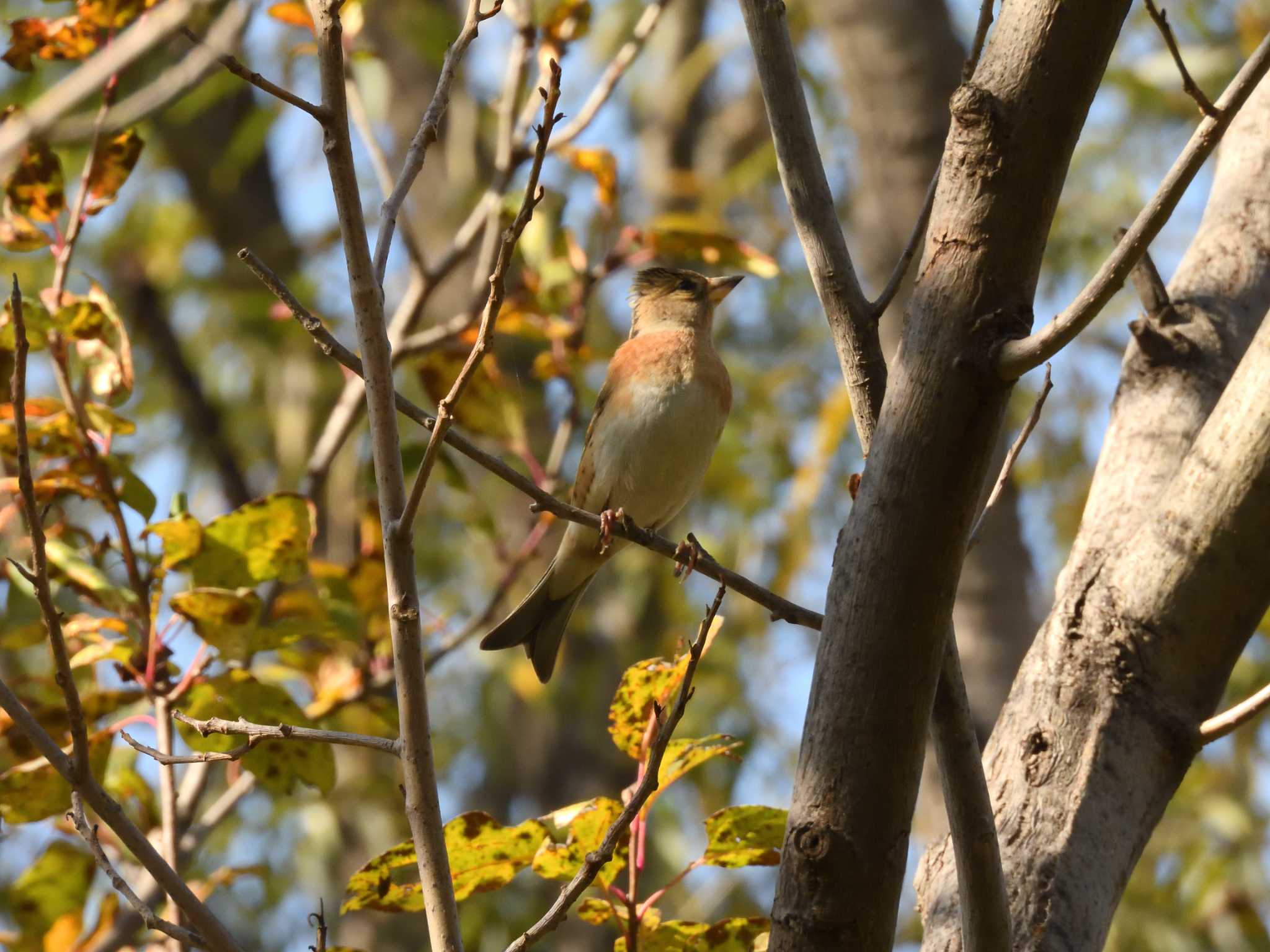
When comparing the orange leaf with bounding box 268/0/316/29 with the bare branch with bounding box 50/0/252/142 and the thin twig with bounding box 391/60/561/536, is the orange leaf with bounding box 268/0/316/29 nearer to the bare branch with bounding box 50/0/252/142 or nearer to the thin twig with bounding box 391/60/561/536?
the bare branch with bounding box 50/0/252/142

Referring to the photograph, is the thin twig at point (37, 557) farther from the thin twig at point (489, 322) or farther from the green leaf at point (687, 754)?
the green leaf at point (687, 754)

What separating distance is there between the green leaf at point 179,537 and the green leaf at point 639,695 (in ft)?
3.46

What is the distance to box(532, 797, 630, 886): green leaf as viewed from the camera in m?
2.33

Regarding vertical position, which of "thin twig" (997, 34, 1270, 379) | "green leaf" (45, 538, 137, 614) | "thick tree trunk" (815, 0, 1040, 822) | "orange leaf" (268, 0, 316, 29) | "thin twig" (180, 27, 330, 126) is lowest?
"thin twig" (997, 34, 1270, 379)

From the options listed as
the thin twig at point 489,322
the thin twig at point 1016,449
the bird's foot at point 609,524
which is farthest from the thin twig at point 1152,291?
the thin twig at point 489,322

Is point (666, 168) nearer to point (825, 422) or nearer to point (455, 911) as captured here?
point (825, 422)

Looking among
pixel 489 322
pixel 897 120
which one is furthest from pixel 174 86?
pixel 897 120

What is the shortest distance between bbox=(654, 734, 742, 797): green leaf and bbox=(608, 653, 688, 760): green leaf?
0.07 m

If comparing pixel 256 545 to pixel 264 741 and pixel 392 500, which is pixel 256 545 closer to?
pixel 264 741

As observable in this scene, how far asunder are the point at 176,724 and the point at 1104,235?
618cm

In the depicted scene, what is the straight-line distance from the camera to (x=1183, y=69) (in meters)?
2.11

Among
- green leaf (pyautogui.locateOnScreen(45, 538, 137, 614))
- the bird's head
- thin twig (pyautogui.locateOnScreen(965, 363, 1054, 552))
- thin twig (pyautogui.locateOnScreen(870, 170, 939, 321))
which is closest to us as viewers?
thin twig (pyautogui.locateOnScreen(870, 170, 939, 321))

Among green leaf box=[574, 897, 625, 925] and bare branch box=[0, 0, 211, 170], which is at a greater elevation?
bare branch box=[0, 0, 211, 170]

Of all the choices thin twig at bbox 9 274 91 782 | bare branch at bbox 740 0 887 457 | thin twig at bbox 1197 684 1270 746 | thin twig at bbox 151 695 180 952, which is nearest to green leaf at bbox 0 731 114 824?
thin twig at bbox 151 695 180 952
